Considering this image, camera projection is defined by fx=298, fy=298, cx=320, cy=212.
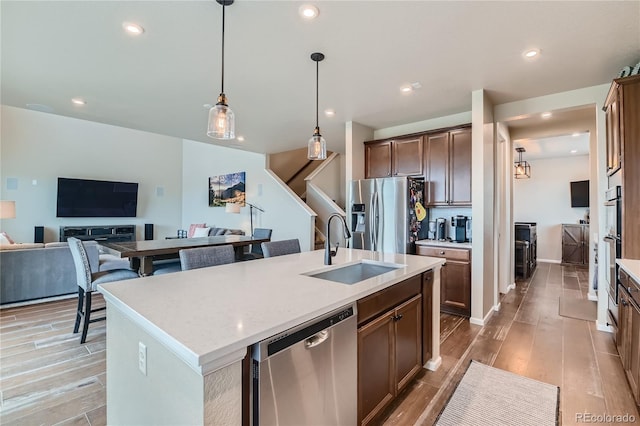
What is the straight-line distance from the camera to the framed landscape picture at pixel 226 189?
770 centimetres

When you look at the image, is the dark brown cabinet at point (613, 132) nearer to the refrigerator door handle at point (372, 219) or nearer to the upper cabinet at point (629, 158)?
the upper cabinet at point (629, 158)

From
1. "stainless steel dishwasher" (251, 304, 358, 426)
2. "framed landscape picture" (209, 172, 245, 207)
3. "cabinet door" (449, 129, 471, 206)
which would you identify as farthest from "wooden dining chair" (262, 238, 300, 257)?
"framed landscape picture" (209, 172, 245, 207)

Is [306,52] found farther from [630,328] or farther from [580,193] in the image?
[580,193]

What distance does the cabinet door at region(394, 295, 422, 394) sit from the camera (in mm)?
1919

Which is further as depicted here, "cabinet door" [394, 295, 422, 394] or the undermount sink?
→ the undermount sink

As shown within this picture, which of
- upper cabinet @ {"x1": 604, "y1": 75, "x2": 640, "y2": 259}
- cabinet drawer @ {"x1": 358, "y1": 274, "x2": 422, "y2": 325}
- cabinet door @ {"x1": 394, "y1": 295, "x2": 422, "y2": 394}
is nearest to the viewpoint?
cabinet drawer @ {"x1": 358, "y1": 274, "x2": 422, "y2": 325}

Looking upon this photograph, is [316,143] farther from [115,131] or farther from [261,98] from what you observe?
[115,131]

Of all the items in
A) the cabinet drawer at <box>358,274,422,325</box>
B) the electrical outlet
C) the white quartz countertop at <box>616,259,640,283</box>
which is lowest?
the electrical outlet

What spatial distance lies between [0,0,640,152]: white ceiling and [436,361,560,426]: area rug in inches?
102

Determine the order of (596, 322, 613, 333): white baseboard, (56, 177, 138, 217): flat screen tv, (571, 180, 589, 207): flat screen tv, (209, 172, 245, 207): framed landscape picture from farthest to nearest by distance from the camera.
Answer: (209, 172, 245, 207): framed landscape picture → (56, 177, 138, 217): flat screen tv → (571, 180, 589, 207): flat screen tv → (596, 322, 613, 333): white baseboard

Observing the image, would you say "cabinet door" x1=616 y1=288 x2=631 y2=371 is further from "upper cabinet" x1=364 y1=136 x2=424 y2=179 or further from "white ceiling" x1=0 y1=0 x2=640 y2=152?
"upper cabinet" x1=364 y1=136 x2=424 y2=179

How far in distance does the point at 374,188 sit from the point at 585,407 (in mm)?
2878

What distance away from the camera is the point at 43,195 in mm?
7117

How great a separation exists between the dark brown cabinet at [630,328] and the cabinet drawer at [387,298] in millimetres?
1286
